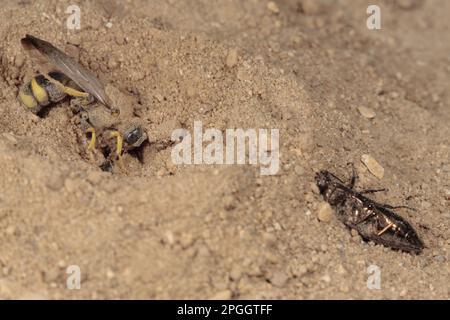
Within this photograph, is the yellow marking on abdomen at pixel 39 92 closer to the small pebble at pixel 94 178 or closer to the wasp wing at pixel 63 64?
the wasp wing at pixel 63 64

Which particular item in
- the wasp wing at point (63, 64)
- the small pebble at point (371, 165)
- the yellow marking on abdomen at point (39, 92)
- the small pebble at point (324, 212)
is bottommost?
the small pebble at point (324, 212)

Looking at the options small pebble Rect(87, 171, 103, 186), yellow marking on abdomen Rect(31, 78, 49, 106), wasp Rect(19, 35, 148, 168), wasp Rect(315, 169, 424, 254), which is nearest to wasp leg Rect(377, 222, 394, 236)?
wasp Rect(315, 169, 424, 254)

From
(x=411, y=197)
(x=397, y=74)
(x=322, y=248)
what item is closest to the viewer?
(x=322, y=248)

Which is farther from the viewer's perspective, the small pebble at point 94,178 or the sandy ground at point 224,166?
the small pebble at point 94,178

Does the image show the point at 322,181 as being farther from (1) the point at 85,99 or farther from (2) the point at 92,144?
(1) the point at 85,99

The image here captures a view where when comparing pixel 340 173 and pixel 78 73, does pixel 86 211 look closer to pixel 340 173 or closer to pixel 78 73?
pixel 78 73

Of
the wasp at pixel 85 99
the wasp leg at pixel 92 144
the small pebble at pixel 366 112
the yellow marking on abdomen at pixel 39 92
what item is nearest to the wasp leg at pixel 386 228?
the small pebble at pixel 366 112
